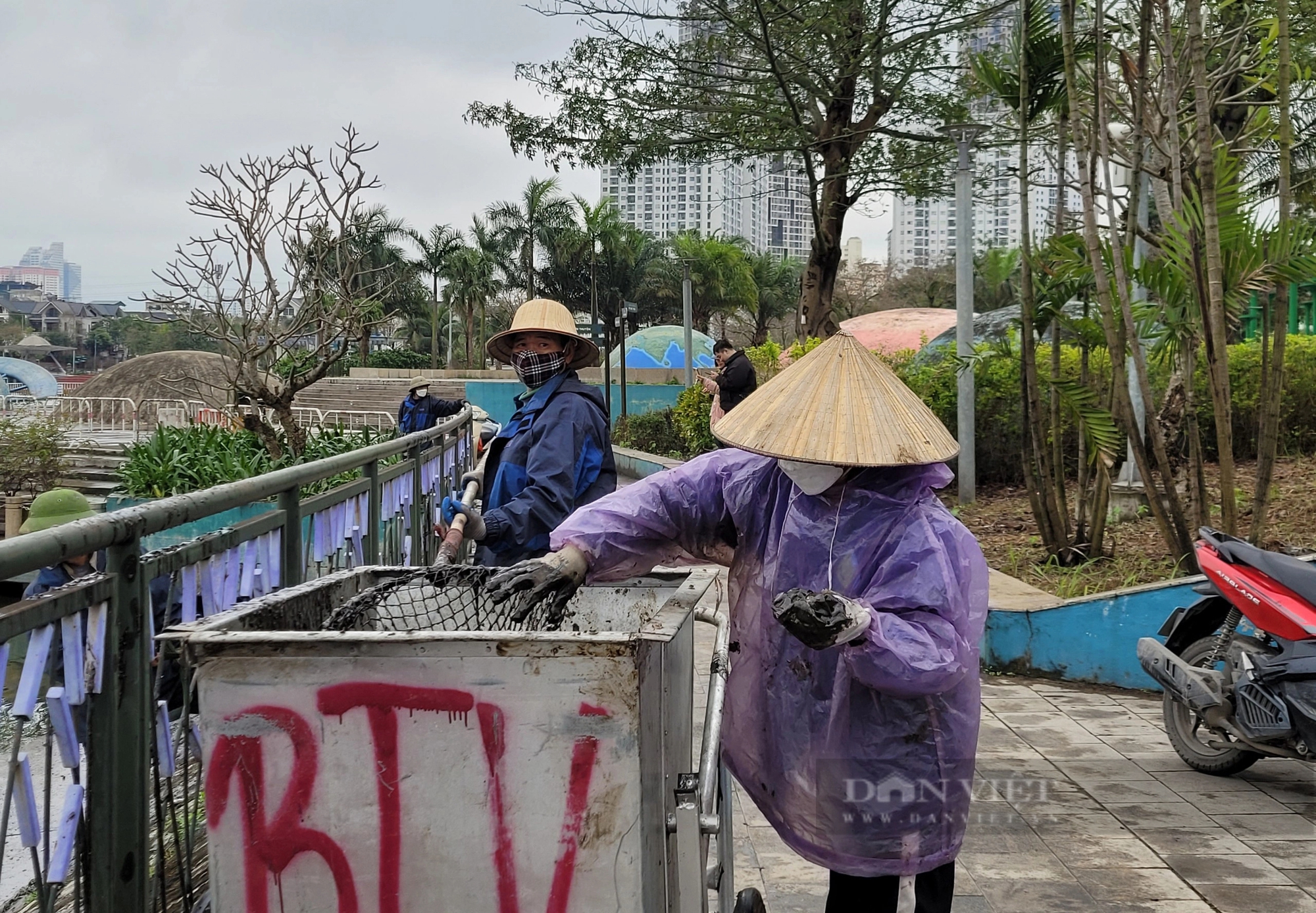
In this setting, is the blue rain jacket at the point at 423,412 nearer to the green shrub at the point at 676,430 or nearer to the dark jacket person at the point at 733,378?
the dark jacket person at the point at 733,378

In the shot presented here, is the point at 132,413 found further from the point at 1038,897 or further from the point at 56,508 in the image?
the point at 1038,897

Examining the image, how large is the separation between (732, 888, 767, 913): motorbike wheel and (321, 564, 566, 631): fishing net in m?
0.76

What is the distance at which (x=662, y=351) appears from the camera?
1570 inches

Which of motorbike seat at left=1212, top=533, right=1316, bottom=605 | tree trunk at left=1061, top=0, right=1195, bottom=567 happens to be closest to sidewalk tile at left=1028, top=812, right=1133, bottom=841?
motorbike seat at left=1212, top=533, right=1316, bottom=605

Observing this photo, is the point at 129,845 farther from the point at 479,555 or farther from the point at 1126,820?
the point at 1126,820

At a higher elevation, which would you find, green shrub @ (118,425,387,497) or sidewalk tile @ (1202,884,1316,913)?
green shrub @ (118,425,387,497)

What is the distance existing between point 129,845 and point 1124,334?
5.99 metres

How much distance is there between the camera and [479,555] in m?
3.51

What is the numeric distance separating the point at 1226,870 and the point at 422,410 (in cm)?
740

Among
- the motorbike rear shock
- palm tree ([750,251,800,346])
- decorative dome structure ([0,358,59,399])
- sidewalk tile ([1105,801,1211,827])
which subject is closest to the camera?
A: sidewalk tile ([1105,801,1211,827])

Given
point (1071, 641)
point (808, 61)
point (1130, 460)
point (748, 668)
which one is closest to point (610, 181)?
point (808, 61)

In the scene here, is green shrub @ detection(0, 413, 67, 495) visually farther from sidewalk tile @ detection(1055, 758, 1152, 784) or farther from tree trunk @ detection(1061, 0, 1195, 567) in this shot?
sidewalk tile @ detection(1055, 758, 1152, 784)

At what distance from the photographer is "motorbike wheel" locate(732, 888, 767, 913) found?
98.7 inches

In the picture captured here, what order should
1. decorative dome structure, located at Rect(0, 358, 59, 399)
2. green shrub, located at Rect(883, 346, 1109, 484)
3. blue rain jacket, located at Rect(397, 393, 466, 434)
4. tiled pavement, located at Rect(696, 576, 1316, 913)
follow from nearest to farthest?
tiled pavement, located at Rect(696, 576, 1316, 913) < blue rain jacket, located at Rect(397, 393, 466, 434) < green shrub, located at Rect(883, 346, 1109, 484) < decorative dome structure, located at Rect(0, 358, 59, 399)
